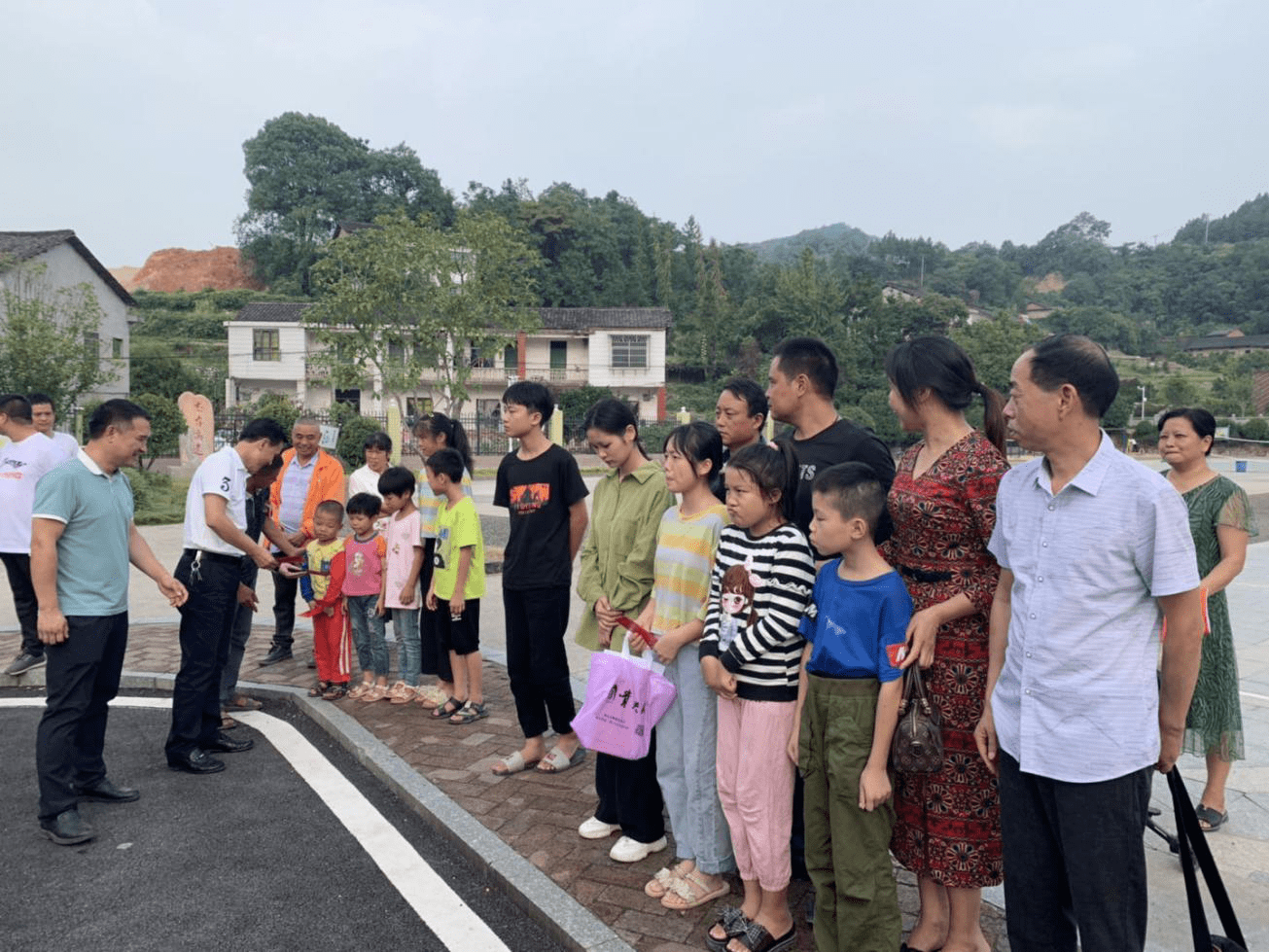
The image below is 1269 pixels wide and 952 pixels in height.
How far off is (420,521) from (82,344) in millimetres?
18220

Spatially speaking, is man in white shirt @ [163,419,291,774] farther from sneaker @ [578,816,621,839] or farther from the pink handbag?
the pink handbag

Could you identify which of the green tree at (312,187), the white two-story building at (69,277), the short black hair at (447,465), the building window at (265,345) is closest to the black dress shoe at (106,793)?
the short black hair at (447,465)

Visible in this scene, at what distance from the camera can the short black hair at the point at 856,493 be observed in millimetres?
2689

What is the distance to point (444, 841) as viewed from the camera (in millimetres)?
3873

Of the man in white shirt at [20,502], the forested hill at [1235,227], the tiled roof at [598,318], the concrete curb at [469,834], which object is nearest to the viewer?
the concrete curb at [469,834]

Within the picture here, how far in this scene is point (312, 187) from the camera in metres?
60.4

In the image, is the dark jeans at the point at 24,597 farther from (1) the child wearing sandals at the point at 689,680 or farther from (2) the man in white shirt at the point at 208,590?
(1) the child wearing sandals at the point at 689,680

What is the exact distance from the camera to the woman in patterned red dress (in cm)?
267

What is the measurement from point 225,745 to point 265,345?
136ft

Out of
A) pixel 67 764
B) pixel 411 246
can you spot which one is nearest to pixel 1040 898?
pixel 67 764

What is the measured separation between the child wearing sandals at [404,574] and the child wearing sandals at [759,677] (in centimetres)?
→ 299

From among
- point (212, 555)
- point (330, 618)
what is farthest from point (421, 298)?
point (212, 555)

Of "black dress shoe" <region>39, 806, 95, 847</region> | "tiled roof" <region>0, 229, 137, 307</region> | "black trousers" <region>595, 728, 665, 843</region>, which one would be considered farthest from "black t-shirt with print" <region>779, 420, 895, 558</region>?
"tiled roof" <region>0, 229, 137, 307</region>

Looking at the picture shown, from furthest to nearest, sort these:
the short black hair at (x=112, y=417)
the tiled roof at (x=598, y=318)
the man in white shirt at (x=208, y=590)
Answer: the tiled roof at (x=598, y=318), the man in white shirt at (x=208, y=590), the short black hair at (x=112, y=417)
